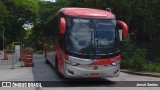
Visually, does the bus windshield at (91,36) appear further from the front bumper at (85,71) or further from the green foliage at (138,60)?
the green foliage at (138,60)

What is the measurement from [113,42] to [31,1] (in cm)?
7487

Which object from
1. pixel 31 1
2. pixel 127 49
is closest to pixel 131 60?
pixel 127 49

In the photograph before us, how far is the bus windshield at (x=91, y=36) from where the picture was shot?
17.0 metres

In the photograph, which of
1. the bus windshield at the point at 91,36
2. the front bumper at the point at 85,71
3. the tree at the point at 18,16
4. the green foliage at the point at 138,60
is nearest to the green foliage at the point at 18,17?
the tree at the point at 18,16

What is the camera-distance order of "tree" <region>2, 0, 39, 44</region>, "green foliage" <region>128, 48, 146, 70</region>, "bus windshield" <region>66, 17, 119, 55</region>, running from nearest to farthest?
1. "bus windshield" <region>66, 17, 119, 55</region>
2. "green foliage" <region>128, 48, 146, 70</region>
3. "tree" <region>2, 0, 39, 44</region>

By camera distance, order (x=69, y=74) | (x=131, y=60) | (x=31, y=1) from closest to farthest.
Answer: (x=69, y=74) < (x=131, y=60) < (x=31, y=1)

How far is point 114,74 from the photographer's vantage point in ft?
56.4

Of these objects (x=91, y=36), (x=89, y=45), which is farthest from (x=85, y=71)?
(x=91, y=36)

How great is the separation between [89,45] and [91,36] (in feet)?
1.42

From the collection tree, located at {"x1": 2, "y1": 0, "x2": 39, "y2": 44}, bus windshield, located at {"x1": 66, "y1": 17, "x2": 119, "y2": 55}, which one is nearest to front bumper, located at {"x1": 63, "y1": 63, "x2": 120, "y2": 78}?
bus windshield, located at {"x1": 66, "y1": 17, "x2": 119, "y2": 55}

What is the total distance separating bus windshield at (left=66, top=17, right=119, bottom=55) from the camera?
17.0 m

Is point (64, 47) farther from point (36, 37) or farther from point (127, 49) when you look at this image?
point (36, 37)

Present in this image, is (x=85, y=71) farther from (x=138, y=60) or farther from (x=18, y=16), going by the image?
(x=18, y=16)

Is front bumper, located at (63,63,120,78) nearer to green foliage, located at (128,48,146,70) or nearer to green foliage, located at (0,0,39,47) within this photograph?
green foliage, located at (128,48,146,70)
